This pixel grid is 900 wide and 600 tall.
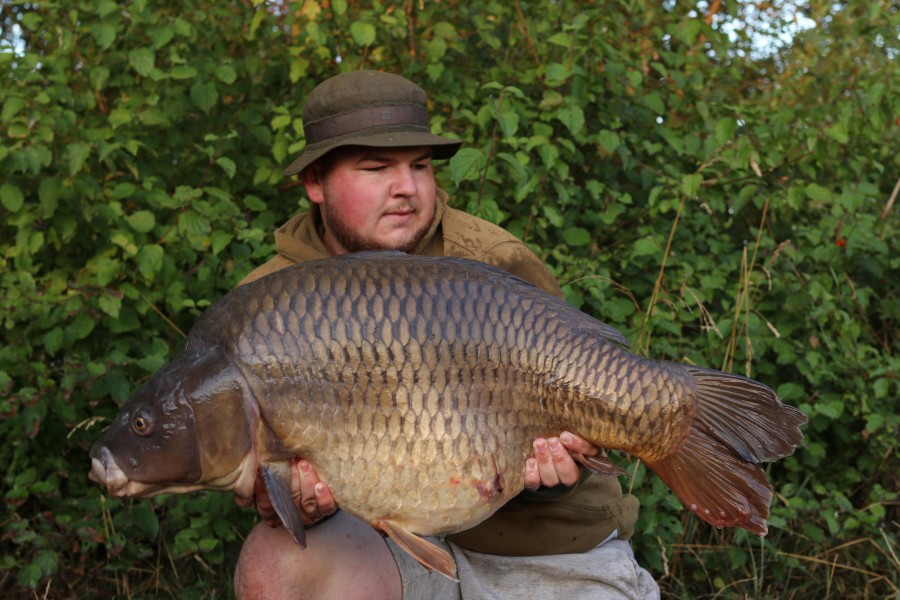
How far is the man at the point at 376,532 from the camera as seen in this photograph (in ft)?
6.02

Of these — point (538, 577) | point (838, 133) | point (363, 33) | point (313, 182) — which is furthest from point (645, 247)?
point (538, 577)

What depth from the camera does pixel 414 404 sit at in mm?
1604

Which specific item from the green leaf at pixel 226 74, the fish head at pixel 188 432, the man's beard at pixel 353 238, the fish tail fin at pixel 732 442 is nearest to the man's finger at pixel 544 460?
the fish tail fin at pixel 732 442

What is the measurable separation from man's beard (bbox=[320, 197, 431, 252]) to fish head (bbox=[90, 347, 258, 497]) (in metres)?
0.54

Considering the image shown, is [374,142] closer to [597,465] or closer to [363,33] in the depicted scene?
[597,465]

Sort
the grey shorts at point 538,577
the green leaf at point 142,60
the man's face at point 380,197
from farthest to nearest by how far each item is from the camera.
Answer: the green leaf at point 142,60
the man's face at point 380,197
the grey shorts at point 538,577

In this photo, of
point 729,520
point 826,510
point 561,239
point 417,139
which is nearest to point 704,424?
point 729,520

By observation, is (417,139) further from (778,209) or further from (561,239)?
(778,209)

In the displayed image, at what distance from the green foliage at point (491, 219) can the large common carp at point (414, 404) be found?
39.3 inches

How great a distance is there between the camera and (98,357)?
2.81 m

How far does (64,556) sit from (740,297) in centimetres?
193

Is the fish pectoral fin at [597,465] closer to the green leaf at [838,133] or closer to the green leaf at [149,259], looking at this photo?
the green leaf at [149,259]

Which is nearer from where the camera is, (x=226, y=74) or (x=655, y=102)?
(x=226, y=74)

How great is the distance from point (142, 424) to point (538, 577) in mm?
810
